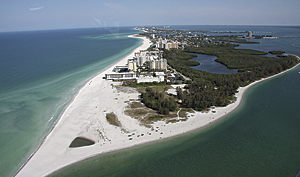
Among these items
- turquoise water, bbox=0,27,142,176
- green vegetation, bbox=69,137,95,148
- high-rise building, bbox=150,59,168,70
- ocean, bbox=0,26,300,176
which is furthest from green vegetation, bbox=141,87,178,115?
high-rise building, bbox=150,59,168,70

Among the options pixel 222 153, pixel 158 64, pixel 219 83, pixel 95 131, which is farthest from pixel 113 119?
pixel 158 64

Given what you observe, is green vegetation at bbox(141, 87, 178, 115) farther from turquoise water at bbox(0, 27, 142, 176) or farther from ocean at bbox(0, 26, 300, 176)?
turquoise water at bbox(0, 27, 142, 176)

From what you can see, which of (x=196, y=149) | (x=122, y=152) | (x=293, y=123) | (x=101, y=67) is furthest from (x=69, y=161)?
(x=101, y=67)

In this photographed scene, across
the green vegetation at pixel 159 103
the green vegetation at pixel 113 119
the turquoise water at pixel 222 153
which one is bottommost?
the turquoise water at pixel 222 153

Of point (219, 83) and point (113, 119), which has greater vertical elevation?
point (219, 83)

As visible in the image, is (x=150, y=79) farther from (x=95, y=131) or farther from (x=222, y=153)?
(x=222, y=153)

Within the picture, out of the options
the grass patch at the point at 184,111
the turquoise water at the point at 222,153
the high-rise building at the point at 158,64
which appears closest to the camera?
the turquoise water at the point at 222,153

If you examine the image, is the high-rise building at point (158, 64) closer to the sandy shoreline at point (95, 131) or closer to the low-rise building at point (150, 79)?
the low-rise building at point (150, 79)

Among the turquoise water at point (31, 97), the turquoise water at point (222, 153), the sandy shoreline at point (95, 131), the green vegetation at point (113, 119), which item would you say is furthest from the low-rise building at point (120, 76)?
the turquoise water at point (222, 153)
